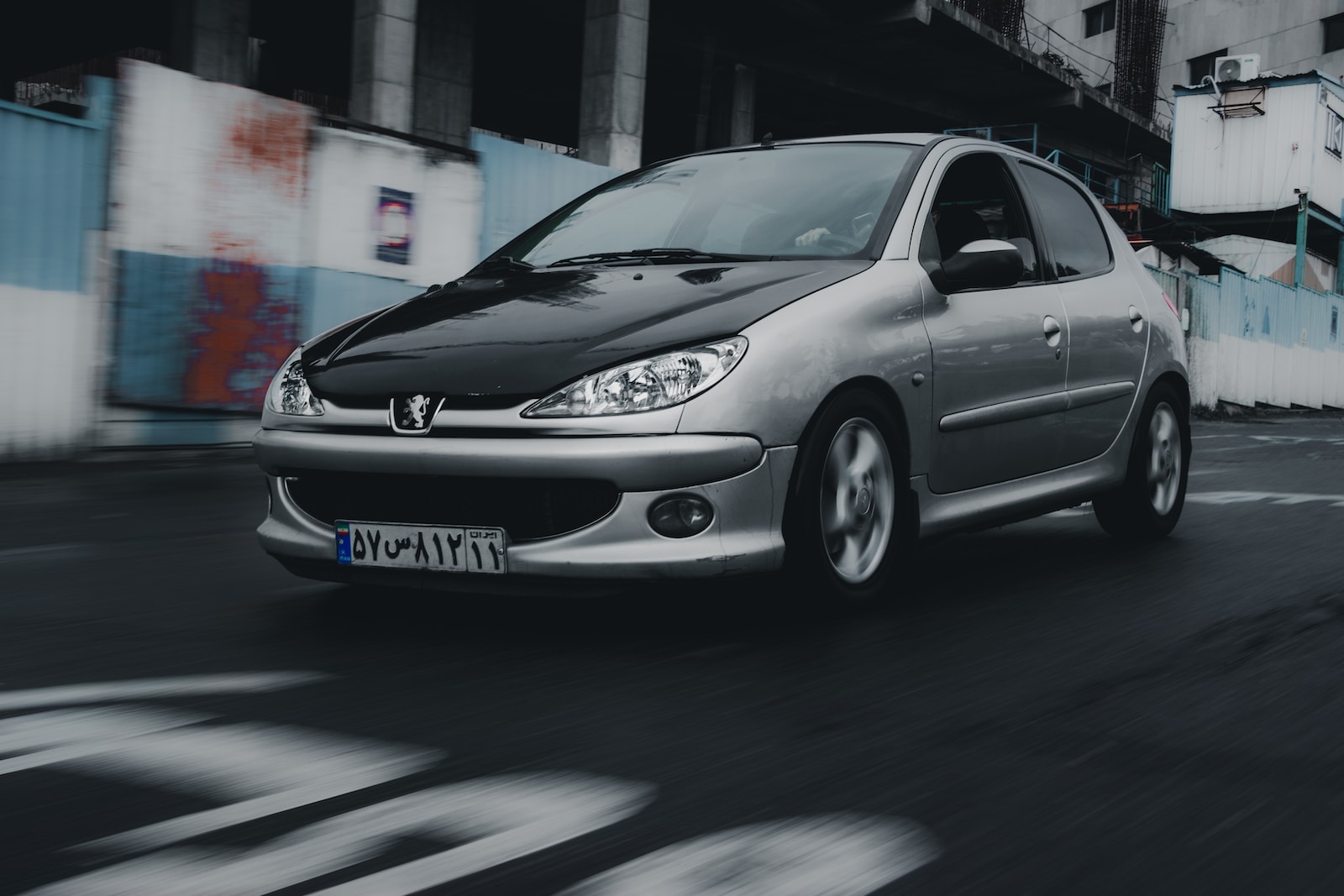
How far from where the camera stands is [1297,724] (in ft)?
11.8

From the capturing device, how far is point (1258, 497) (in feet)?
29.8

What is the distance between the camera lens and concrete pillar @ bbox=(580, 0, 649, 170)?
87.9ft

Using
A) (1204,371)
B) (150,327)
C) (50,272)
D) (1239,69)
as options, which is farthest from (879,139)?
(1239,69)

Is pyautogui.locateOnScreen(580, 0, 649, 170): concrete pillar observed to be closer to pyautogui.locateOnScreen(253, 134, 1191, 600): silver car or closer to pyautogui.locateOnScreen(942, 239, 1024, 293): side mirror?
pyautogui.locateOnScreen(253, 134, 1191, 600): silver car

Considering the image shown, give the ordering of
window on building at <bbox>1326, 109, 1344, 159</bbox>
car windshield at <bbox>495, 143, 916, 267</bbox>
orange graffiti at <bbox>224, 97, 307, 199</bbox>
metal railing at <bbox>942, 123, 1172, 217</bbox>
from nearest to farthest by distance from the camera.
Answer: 1. car windshield at <bbox>495, 143, 916, 267</bbox>
2. orange graffiti at <bbox>224, 97, 307, 199</bbox>
3. window on building at <bbox>1326, 109, 1344, 159</bbox>
4. metal railing at <bbox>942, 123, 1172, 217</bbox>

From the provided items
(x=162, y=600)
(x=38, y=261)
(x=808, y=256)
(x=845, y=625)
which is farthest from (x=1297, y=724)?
(x=38, y=261)

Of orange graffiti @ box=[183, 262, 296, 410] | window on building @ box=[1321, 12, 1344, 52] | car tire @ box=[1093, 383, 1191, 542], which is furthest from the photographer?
window on building @ box=[1321, 12, 1344, 52]

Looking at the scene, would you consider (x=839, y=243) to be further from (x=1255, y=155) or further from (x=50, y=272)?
(x=1255, y=155)

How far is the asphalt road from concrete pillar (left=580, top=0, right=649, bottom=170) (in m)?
21.8

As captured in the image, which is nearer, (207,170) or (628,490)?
(628,490)

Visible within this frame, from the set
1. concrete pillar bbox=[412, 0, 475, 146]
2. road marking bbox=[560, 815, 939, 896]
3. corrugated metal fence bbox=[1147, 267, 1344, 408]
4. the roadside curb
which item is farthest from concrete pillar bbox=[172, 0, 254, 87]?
road marking bbox=[560, 815, 939, 896]

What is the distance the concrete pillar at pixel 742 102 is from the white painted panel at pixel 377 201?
77.5 feet

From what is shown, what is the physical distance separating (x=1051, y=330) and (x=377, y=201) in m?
7.29

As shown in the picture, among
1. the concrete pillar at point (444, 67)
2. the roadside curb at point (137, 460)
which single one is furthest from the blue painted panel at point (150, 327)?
the concrete pillar at point (444, 67)
